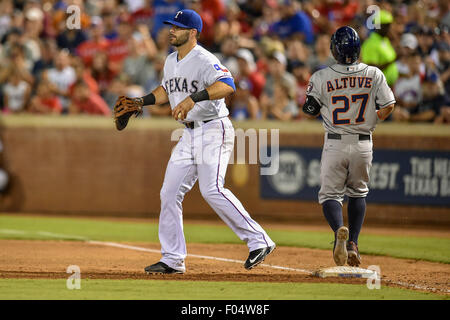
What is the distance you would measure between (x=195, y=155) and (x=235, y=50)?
7049 mm

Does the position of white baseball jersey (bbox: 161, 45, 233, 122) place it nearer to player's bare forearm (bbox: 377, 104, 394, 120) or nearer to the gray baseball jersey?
the gray baseball jersey

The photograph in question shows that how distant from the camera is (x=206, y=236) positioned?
11289 millimetres

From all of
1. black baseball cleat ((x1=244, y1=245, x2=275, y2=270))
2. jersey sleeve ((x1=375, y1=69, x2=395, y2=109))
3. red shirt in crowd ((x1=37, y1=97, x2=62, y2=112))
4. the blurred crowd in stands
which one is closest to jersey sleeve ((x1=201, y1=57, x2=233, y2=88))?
jersey sleeve ((x1=375, y1=69, x2=395, y2=109))

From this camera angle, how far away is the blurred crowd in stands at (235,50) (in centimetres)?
1262

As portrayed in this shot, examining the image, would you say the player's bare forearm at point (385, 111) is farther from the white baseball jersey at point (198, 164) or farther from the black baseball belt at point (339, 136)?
the white baseball jersey at point (198, 164)

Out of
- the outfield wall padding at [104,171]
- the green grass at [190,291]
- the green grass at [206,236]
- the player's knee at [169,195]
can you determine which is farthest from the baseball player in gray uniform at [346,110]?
the outfield wall padding at [104,171]

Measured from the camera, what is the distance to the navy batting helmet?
7.27 meters

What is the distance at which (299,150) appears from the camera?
13.0 metres

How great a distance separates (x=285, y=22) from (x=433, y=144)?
380 centimetres

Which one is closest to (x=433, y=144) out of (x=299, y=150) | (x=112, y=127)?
(x=299, y=150)

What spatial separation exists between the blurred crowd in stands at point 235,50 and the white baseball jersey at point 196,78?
19.3 feet

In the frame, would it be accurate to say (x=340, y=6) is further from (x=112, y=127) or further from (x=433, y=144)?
(x=112, y=127)

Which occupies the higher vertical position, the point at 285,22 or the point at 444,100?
the point at 285,22

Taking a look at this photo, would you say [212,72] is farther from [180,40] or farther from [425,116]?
[425,116]
